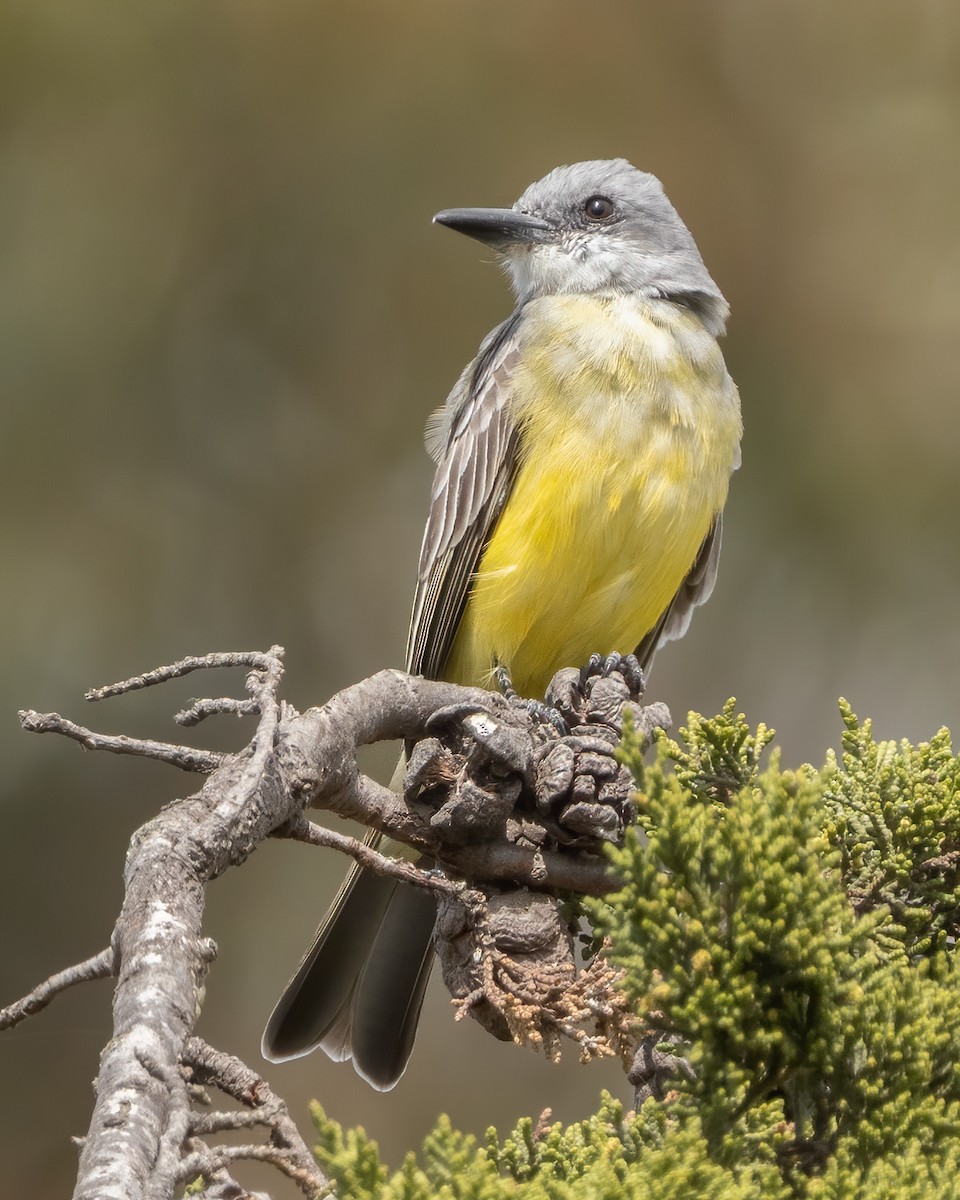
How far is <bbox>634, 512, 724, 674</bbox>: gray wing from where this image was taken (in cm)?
417

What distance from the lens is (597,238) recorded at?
4188mm

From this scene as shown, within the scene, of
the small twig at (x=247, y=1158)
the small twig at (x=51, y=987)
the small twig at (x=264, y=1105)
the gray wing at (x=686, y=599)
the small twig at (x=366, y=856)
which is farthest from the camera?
the gray wing at (x=686, y=599)

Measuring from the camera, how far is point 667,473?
3.43m

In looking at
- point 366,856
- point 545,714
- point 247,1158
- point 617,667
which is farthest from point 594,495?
point 247,1158

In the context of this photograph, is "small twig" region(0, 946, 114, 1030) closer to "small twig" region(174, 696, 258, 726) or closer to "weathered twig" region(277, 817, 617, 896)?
"small twig" region(174, 696, 258, 726)

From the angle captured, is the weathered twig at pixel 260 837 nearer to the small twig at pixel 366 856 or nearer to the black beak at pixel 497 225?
the small twig at pixel 366 856

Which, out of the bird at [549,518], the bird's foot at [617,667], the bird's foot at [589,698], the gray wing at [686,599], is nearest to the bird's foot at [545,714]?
the bird's foot at [589,698]

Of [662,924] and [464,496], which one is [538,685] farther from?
[662,924]

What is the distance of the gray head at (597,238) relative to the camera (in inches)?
158

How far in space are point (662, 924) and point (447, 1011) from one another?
4.08 m

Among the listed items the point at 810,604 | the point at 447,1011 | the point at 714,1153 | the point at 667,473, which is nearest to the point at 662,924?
the point at 714,1153

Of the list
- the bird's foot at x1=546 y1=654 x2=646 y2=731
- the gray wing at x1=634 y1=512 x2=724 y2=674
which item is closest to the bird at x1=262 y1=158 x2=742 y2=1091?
the gray wing at x1=634 y1=512 x2=724 y2=674

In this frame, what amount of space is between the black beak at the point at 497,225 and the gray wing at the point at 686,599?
3.56 ft

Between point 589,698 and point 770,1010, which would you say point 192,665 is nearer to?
point 589,698
